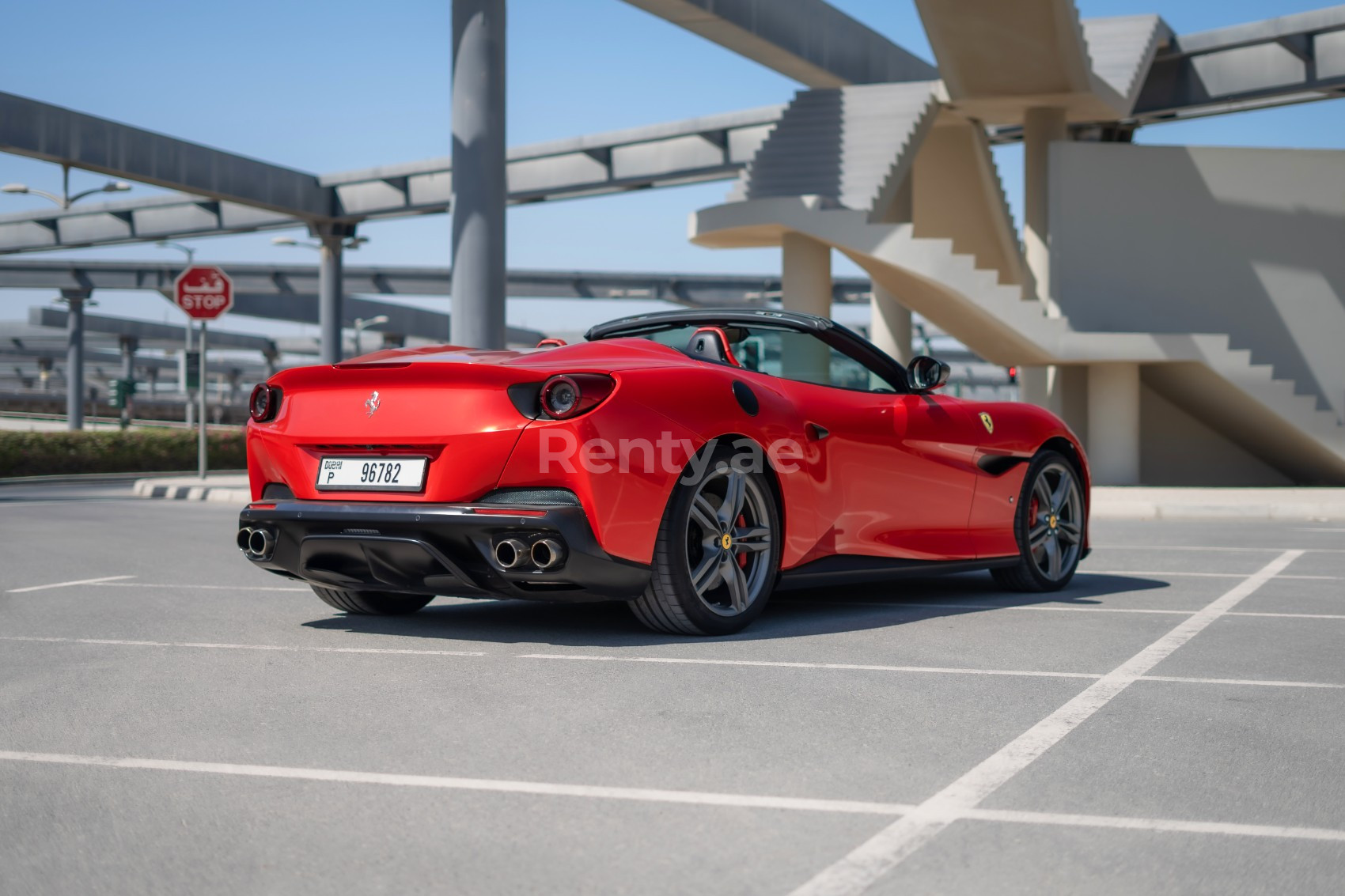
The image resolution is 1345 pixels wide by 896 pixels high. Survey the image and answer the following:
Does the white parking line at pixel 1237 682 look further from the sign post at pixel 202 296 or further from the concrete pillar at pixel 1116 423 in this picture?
the sign post at pixel 202 296

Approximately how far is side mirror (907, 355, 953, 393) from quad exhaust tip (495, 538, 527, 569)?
251 centimetres

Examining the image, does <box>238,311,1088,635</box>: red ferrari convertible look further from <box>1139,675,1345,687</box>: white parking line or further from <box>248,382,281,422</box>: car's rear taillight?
<box>1139,675,1345,687</box>: white parking line

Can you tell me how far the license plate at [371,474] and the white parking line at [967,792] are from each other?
2422 mm

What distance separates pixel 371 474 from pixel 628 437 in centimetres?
100

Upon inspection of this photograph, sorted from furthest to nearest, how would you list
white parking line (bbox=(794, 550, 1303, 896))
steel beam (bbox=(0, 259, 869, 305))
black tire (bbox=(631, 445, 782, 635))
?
steel beam (bbox=(0, 259, 869, 305)) < black tire (bbox=(631, 445, 782, 635)) < white parking line (bbox=(794, 550, 1303, 896))

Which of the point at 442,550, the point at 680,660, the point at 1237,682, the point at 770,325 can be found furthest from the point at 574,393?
the point at 1237,682

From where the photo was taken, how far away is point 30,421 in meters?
67.9

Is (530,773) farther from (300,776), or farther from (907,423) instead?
(907,423)

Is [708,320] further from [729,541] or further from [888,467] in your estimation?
[729,541]

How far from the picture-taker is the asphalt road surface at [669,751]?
2.92 metres

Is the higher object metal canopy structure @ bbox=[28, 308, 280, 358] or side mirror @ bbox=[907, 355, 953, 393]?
metal canopy structure @ bbox=[28, 308, 280, 358]

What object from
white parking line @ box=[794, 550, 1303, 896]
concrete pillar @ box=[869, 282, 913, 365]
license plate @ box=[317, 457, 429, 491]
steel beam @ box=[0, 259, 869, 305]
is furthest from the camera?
steel beam @ box=[0, 259, 869, 305]

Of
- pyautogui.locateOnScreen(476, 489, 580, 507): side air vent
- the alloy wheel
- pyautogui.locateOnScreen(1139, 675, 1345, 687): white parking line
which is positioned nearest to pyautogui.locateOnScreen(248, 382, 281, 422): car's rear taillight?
pyautogui.locateOnScreen(476, 489, 580, 507): side air vent

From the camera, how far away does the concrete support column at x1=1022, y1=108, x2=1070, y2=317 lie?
2456 centimetres
